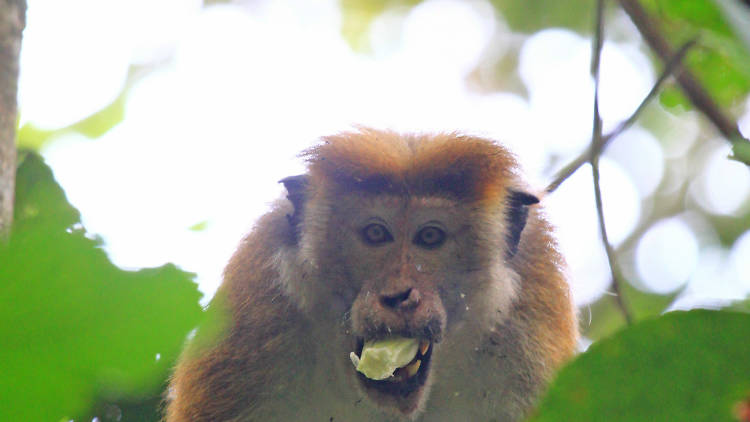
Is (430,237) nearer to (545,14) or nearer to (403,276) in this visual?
(403,276)

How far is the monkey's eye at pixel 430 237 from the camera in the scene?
4105 mm

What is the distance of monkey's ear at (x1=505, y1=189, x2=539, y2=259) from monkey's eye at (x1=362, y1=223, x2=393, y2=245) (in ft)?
2.77

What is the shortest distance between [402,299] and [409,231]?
585 millimetres

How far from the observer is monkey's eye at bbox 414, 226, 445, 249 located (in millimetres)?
4105

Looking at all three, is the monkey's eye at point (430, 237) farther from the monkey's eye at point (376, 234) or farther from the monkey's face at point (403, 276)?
the monkey's eye at point (376, 234)

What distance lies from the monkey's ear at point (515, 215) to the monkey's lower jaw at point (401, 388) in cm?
112

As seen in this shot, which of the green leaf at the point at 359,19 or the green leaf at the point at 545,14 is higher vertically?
the green leaf at the point at 545,14

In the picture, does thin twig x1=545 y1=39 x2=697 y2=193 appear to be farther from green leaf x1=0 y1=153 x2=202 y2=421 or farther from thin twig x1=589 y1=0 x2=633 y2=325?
green leaf x1=0 y1=153 x2=202 y2=421

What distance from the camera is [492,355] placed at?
4.52m

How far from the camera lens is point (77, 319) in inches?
26.0

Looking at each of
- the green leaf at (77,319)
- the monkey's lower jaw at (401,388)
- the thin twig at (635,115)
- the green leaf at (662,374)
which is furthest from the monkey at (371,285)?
the green leaf at (77,319)

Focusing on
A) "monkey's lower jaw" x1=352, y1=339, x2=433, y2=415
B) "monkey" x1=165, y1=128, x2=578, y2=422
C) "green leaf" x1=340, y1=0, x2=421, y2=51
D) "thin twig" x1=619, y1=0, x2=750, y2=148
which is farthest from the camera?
"green leaf" x1=340, y1=0, x2=421, y2=51

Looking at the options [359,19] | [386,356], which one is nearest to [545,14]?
[359,19]

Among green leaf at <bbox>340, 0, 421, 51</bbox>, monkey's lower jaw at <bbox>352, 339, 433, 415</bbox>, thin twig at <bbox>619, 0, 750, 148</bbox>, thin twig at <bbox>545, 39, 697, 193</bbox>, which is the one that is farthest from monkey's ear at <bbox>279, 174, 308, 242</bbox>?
green leaf at <bbox>340, 0, 421, 51</bbox>
